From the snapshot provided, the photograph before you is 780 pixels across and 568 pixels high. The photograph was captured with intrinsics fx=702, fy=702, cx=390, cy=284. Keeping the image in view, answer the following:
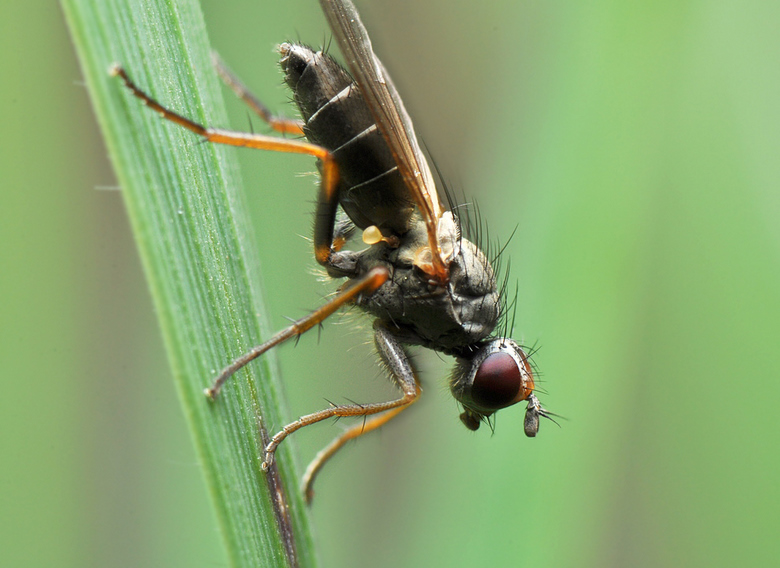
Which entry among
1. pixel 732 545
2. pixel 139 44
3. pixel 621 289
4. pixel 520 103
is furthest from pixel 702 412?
pixel 139 44

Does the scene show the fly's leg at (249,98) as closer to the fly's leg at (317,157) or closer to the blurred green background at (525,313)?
the blurred green background at (525,313)

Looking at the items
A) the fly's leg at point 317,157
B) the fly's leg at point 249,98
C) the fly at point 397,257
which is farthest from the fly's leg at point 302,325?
the fly's leg at point 249,98

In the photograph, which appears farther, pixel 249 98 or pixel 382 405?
pixel 249 98

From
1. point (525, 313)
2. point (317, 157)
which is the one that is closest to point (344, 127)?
point (317, 157)

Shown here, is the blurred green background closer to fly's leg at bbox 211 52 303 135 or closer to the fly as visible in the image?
the fly

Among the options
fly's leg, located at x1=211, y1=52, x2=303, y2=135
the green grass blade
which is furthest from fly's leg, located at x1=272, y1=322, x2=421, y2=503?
fly's leg, located at x1=211, y1=52, x2=303, y2=135

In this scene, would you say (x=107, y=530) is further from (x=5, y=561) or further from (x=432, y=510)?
(x=432, y=510)

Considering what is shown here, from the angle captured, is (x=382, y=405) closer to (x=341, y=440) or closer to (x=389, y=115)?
(x=341, y=440)
